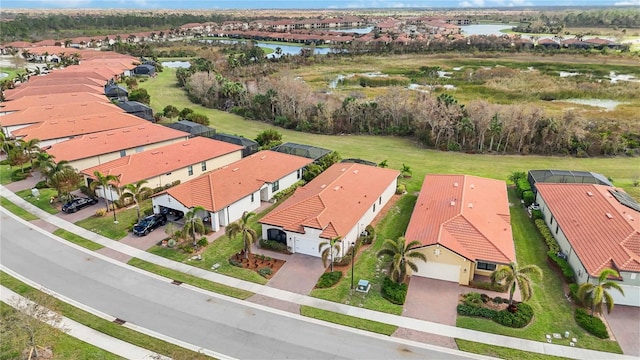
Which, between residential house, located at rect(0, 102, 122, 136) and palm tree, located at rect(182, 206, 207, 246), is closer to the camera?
palm tree, located at rect(182, 206, 207, 246)

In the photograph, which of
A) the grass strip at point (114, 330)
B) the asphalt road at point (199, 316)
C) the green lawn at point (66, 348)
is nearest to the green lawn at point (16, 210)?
the asphalt road at point (199, 316)

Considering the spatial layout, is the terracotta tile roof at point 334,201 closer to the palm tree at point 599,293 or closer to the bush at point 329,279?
the bush at point 329,279

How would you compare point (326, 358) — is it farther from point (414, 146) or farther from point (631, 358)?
point (414, 146)

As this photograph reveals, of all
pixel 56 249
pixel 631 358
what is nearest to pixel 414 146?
pixel 631 358

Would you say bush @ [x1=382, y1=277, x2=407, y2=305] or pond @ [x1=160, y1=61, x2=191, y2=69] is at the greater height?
pond @ [x1=160, y1=61, x2=191, y2=69]

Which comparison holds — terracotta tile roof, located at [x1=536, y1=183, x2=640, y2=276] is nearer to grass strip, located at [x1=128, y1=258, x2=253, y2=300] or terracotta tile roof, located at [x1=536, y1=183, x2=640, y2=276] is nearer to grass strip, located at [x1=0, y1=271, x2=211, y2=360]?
grass strip, located at [x1=128, y1=258, x2=253, y2=300]

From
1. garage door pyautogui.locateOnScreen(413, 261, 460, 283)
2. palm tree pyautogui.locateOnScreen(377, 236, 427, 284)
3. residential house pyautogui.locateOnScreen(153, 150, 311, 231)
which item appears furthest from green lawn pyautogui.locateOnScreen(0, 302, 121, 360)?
garage door pyautogui.locateOnScreen(413, 261, 460, 283)

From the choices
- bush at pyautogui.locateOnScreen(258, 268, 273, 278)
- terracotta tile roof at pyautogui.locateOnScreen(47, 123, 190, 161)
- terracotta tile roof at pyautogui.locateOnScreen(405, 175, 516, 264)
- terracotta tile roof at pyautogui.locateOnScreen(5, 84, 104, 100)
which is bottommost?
bush at pyautogui.locateOnScreen(258, 268, 273, 278)

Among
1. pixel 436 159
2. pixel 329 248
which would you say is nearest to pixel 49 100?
pixel 436 159
